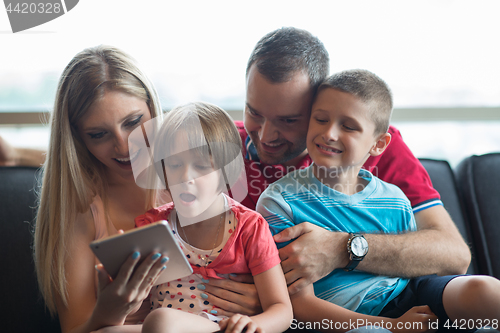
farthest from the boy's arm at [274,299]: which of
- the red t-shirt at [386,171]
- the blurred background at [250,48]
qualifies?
the blurred background at [250,48]

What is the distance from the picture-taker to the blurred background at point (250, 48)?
80.7 inches

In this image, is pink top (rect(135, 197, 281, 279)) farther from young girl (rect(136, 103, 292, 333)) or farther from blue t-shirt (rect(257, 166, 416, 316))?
blue t-shirt (rect(257, 166, 416, 316))

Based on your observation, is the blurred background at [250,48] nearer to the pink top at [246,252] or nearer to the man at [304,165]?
the man at [304,165]

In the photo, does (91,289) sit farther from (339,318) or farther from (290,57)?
(290,57)

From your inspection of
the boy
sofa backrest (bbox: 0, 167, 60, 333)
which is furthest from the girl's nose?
sofa backrest (bbox: 0, 167, 60, 333)

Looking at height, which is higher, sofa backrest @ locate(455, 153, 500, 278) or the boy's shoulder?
the boy's shoulder

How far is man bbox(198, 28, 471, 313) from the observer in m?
1.09

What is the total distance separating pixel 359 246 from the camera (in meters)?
1.11

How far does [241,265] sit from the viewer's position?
3.39 ft

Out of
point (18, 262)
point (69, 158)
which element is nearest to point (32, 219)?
point (18, 262)

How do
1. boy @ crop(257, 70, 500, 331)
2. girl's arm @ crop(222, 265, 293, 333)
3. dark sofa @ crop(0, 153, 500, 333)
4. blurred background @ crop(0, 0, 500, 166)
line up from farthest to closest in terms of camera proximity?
1. blurred background @ crop(0, 0, 500, 166)
2. dark sofa @ crop(0, 153, 500, 333)
3. boy @ crop(257, 70, 500, 331)
4. girl's arm @ crop(222, 265, 293, 333)

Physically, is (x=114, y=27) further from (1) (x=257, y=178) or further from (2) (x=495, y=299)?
(2) (x=495, y=299)

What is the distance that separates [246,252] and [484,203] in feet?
3.81

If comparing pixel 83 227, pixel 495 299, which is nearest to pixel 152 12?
pixel 83 227
